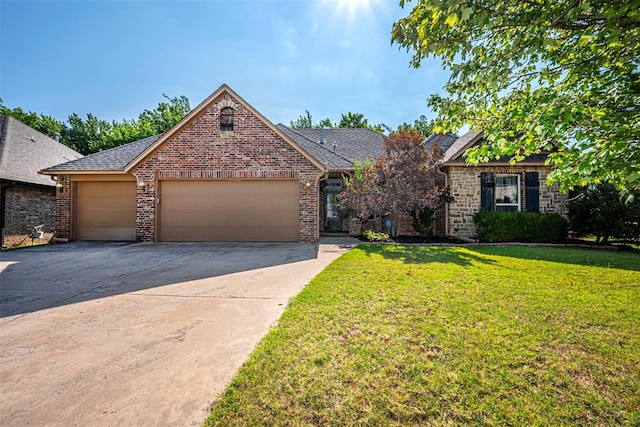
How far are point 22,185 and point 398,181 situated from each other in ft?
51.4

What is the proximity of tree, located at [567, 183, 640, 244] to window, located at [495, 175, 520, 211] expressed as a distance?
73.5 inches

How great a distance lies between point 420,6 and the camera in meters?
3.24

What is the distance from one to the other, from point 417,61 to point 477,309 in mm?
3548

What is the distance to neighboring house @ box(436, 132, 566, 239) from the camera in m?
11.1

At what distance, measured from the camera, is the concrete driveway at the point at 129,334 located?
6.16 ft

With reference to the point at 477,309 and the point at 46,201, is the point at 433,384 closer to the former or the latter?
the point at 477,309

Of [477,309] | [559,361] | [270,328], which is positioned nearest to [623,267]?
[477,309]

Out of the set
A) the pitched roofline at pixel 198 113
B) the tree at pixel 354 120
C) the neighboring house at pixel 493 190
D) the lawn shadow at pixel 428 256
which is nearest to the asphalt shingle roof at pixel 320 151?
the pitched roofline at pixel 198 113

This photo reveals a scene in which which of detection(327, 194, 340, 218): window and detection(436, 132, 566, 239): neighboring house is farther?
detection(327, 194, 340, 218): window

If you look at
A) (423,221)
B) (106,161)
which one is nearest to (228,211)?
(106,161)

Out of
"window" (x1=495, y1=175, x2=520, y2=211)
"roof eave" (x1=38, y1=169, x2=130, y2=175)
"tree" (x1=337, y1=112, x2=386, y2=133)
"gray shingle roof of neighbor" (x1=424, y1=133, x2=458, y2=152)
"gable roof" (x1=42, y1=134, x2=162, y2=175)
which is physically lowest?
"window" (x1=495, y1=175, x2=520, y2=211)

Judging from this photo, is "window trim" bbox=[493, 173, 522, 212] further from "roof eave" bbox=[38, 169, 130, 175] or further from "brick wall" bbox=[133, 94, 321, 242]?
"roof eave" bbox=[38, 169, 130, 175]

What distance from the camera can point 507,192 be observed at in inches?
449

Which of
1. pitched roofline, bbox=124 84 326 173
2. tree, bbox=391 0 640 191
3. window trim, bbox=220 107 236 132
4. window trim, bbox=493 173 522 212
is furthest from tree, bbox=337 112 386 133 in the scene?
tree, bbox=391 0 640 191
